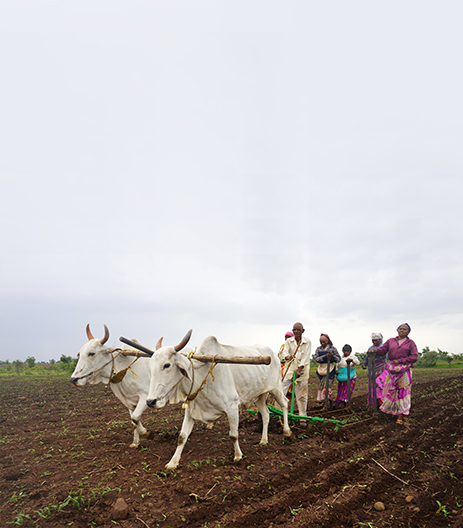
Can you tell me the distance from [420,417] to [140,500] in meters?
7.84

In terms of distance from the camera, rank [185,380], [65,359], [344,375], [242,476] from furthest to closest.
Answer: [65,359] → [344,375] → [185,380] → [242,476]

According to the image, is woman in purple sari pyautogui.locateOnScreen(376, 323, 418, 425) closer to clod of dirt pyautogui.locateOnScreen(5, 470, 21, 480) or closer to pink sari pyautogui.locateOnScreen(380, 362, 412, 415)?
pink sari pyautogui.locateOnScreen(380, 362, 412, 415)

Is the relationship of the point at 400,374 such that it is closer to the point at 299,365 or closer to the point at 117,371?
the point at 299,365

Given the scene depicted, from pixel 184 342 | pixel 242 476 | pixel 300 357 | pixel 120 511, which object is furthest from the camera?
pixel 300 357

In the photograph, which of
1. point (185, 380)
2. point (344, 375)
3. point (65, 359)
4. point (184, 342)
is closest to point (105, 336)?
point (185, 380)

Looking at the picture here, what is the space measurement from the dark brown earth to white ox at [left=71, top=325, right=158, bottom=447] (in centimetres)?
77

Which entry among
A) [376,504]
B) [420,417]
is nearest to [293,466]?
[376,504]

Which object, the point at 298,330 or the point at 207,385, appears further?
the point at 298,330

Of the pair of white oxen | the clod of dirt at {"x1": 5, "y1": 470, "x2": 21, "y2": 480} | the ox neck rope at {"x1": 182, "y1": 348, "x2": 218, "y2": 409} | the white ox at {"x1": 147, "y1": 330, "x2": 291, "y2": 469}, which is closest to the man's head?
the pair of white oxen

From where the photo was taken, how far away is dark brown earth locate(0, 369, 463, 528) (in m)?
4.17

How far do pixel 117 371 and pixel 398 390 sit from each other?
7115 millimetres

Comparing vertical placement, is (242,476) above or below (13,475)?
above

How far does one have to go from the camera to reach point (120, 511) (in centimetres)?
418

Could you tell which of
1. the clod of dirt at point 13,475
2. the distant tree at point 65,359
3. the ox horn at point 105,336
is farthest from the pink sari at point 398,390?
the distant tree at point 65,359
